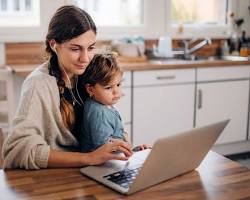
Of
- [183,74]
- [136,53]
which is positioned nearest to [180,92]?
[183,74]

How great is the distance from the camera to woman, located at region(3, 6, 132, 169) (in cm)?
128

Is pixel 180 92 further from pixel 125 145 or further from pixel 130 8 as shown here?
pixel 125 145

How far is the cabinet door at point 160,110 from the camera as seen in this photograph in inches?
127

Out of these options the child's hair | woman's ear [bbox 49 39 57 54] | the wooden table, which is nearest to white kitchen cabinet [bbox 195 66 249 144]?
the child's hair

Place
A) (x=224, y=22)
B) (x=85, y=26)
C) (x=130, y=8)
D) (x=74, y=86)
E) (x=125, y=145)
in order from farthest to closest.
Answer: (x=224, y=22) < (x=130, y=8) < (x=74, y=86) < (x=85, y=26) < (x=125, y=145)

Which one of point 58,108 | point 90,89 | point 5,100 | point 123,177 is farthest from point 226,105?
point 123,177

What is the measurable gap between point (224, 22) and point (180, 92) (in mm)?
1257

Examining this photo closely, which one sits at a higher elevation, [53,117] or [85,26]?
[85,26]

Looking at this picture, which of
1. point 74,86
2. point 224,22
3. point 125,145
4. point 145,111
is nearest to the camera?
point 125,145

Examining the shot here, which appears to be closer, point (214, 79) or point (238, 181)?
point (238, 181)

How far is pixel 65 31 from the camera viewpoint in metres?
1.40

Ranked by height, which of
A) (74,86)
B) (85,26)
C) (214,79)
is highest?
(85,26)

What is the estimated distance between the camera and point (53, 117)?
1.42 m

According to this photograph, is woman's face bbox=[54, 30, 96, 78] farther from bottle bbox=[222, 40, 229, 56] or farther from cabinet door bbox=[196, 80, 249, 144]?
bottle bbox=[222, 40, 229, 56]
